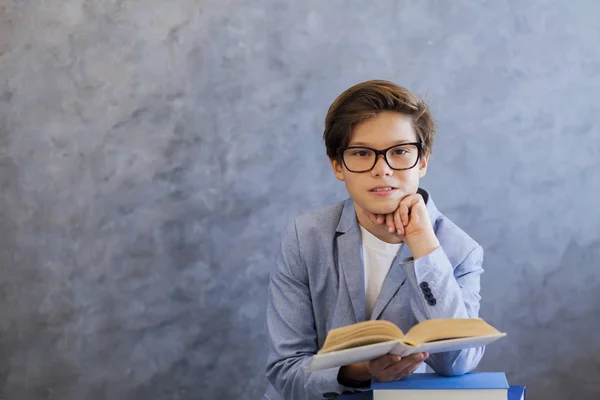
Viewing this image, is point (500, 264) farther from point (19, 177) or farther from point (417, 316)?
point (19, 177)

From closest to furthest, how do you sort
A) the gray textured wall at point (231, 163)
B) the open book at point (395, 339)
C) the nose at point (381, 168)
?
1. the open book at point (395, 339)
2. the nose at point (381, 168)
3. the gray textured wall at point (231, 163)

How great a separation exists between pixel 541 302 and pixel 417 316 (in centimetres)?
83

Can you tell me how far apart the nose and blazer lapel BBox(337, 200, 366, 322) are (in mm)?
188

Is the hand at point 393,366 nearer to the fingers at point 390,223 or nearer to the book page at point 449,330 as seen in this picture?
the book page at point 449,330

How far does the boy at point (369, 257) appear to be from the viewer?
1.65 metres

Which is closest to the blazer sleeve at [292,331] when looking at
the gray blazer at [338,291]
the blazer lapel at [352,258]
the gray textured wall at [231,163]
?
the gray blazer at [338,291]

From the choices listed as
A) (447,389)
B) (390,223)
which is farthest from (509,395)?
(390,223)

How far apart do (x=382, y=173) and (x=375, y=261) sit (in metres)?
0.24

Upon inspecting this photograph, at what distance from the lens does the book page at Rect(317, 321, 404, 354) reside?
1.28 metres

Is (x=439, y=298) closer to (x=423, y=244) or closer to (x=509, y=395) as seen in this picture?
(x=423, y=244)

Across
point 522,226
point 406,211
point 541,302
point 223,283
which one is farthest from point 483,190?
point 223,283

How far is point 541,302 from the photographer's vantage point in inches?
93.7

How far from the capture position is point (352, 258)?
182 cm

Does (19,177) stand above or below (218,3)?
below
